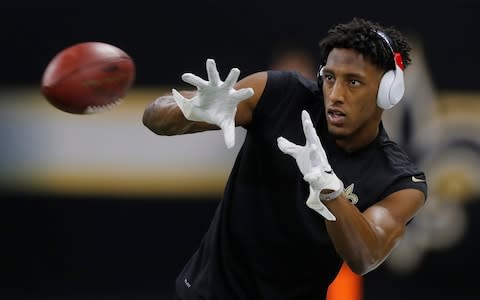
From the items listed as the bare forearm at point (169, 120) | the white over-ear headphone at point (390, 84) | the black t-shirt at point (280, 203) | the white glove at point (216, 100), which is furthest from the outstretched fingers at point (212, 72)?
the white over-ear headphone at point (390, 84)

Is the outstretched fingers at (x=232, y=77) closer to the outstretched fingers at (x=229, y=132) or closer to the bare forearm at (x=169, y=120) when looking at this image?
the outstretched fingers at (x=229, y=132)

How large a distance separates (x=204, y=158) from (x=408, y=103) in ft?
4.19

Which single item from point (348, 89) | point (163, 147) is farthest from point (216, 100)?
point (163, 147)

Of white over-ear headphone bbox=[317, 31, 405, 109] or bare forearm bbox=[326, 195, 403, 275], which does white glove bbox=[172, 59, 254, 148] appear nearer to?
bare forearm bbox=[326, 195, 403, 275]

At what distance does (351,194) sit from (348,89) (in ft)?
1.21

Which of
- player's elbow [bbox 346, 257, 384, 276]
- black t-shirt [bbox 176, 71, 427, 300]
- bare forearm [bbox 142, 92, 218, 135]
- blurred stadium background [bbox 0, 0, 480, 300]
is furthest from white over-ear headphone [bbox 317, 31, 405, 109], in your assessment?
blurred stadium background [bbox 0, 0, 480, 300]

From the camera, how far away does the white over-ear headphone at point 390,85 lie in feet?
11.9

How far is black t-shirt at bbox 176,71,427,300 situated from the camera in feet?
12.1

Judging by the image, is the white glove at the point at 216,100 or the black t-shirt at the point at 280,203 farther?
the black t-shirt at the point at 280,203

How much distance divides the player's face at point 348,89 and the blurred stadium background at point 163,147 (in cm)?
268

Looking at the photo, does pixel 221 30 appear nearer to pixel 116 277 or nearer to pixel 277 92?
pixel 116 277

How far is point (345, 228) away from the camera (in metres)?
3.13

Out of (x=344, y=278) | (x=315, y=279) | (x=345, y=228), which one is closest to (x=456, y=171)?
(x=344, y=278)

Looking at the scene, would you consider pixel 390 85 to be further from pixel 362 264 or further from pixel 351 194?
pixel 362 264
